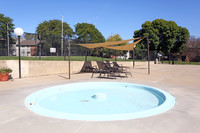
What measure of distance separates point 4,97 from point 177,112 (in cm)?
445

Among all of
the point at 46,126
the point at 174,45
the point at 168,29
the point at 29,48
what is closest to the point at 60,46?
the point at 29,48

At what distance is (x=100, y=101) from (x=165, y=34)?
31043mm

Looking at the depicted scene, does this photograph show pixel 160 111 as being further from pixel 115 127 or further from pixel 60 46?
pixel 60 46

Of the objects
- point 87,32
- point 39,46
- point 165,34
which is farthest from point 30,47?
point 87,32

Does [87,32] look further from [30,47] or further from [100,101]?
[100,101]

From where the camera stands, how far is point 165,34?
31516mm

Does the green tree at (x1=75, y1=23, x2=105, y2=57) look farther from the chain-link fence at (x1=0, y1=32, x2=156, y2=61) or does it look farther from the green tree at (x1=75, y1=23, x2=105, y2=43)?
the chain-link fence at (x1=0, y1=32, x2=156, y2=61)

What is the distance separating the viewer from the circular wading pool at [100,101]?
3.08 meters

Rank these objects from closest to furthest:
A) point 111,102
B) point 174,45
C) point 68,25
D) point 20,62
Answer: point 111,102 < point 20,62 < point 174,45 < point 68,25

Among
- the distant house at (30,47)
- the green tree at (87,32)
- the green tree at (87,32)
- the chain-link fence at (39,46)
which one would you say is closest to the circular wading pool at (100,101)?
the chain-link fence at (39,46)

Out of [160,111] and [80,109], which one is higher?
[160,111]

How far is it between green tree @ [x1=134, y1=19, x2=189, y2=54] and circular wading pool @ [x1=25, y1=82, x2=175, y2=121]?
25403 millimetres

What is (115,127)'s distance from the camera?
240cm

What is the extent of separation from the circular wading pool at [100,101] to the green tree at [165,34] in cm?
2540
